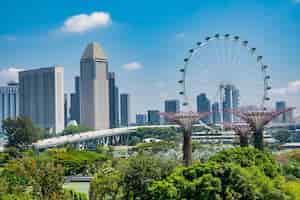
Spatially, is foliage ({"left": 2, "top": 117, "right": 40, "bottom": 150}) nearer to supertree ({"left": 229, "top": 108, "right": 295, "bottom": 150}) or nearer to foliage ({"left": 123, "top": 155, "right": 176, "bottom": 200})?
supertree ({"left": 229, "top": 108, "right": 295, "bottom": 150})

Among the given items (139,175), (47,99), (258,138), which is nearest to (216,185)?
(139,175)

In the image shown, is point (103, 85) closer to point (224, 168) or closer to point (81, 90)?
point (81, 90)

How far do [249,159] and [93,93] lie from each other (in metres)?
162

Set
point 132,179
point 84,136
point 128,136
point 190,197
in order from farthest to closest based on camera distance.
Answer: point 128,136, point 84,136, point 132,179, point 190,197

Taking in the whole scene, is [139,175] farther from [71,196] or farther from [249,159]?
[249,159]

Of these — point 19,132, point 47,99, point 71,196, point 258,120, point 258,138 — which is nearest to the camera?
point 71,196

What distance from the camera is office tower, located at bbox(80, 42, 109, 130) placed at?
18575cm

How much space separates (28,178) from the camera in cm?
3008

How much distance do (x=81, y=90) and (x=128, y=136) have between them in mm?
58644

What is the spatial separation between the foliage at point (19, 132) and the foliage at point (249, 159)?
58.6 metres

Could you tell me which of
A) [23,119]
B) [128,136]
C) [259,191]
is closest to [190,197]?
[259,191]

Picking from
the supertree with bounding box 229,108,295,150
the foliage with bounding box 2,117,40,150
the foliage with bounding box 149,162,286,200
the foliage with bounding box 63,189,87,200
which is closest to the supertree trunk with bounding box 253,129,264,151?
the supertree with bounding box 229,108,295,150

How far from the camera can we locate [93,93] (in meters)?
187

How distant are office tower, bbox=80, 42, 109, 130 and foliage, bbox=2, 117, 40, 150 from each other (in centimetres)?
10002
